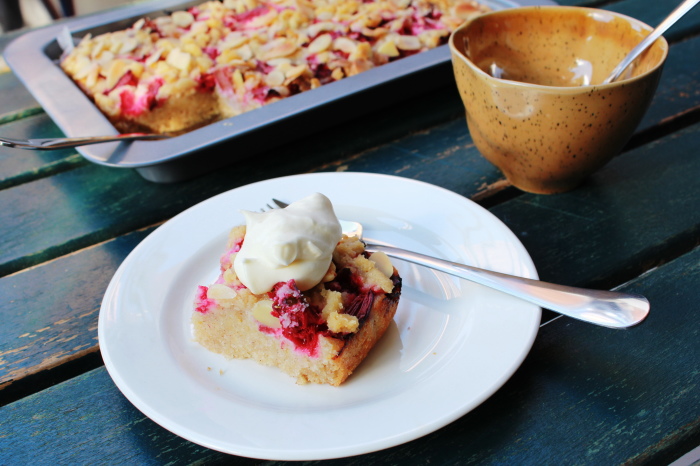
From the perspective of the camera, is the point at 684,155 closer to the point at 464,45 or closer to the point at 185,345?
the point at 464,45

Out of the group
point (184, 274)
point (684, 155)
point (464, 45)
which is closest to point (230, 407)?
point (184, 274)

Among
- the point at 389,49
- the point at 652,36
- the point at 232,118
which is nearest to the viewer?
the point at 652,36

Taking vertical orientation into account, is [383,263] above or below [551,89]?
below

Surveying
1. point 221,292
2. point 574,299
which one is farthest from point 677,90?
point 221,292

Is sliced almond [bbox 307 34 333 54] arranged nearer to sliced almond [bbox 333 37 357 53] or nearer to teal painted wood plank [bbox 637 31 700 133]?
sliced almond [bbox 333 37 357 53]

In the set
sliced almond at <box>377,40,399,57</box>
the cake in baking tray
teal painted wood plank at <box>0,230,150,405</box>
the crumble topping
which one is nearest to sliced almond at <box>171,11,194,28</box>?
the cake in baking tray

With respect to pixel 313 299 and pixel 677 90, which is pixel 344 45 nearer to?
pixel 677 90
